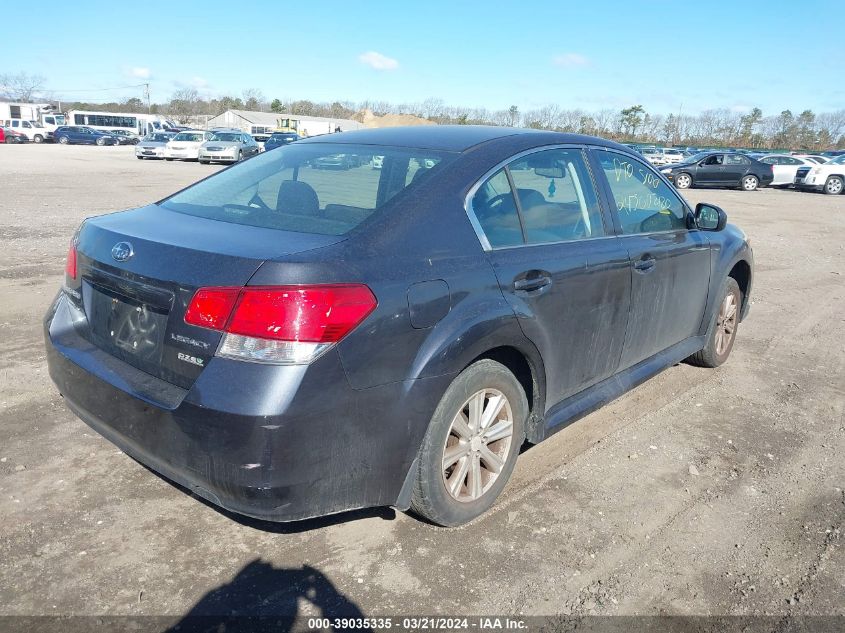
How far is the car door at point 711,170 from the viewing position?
2909 centimetres

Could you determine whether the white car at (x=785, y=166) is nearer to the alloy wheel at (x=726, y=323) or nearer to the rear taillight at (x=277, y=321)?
the alloy wheel at (x=726, y=323)

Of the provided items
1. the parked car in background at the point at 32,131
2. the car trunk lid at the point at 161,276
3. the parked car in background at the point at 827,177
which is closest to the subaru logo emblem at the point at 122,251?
the car trunk lid at the point at 161,276

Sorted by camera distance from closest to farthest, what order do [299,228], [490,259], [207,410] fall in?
[207,410]
[299,228]
[490,259]

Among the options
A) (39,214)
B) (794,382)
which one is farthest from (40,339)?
(39,214)

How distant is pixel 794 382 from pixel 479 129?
3449 mm

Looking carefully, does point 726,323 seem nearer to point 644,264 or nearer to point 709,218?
point 709,218

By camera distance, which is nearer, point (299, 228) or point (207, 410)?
point (207, 410)

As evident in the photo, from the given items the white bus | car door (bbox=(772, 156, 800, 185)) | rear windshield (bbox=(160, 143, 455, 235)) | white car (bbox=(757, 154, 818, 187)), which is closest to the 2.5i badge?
rear windshield (bbox=(160, 143, 455, 235))

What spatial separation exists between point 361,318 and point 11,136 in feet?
203

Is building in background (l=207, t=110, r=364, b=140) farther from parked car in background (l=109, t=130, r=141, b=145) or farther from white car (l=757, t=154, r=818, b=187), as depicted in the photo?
white car (l=757, t=154, r=818, b=187)

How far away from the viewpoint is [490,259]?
3.05 metres

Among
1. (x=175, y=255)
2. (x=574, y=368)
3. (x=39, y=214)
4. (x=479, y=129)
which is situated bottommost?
(x=39, y=214)

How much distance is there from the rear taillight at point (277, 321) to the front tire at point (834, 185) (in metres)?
33.7

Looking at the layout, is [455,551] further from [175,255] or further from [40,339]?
[40,339]
